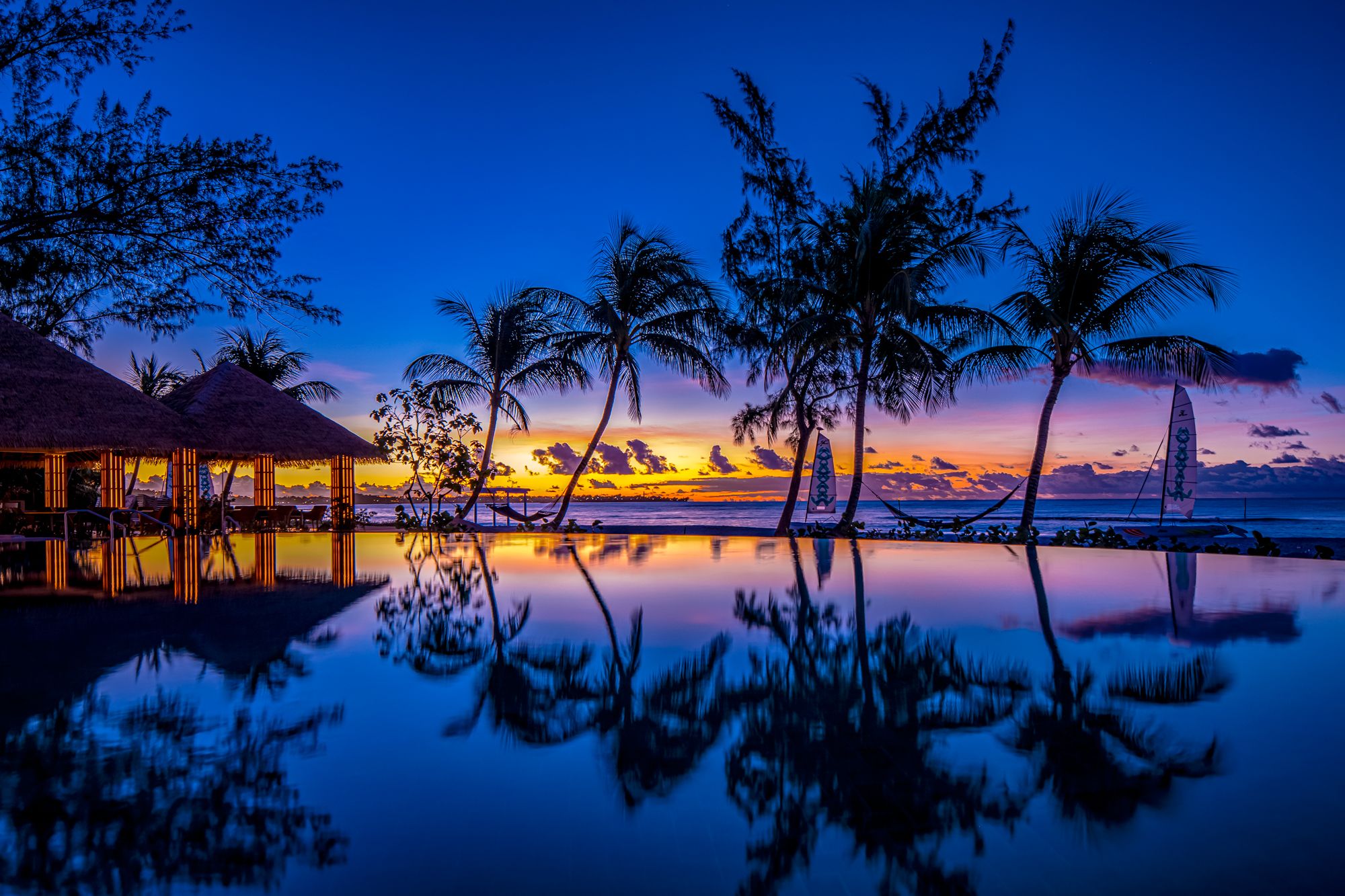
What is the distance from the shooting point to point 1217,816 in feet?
7.08

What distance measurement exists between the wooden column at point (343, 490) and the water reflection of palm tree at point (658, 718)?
15.3 metres

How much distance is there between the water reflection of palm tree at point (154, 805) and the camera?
1.85 metres

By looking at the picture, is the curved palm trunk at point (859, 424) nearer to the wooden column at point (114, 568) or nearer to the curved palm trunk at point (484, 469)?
the curved palm trunk at point (484, 469)

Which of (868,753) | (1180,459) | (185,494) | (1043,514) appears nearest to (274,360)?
(185,494)

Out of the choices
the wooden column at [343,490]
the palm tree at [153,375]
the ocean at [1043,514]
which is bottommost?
the ocean at [1043,514]

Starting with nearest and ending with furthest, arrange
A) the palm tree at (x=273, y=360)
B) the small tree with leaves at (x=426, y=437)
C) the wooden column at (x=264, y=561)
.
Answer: the wooden column at (x=264, y=561), the small tree with leaves at (x=426, y=437), the palm tree at (x=273, y=360)

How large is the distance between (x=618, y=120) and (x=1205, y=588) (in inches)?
485

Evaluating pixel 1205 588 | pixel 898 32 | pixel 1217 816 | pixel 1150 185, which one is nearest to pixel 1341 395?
pixel 1150 185

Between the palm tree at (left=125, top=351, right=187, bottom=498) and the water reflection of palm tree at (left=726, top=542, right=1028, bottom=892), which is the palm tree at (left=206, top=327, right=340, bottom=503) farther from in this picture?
the water reflection of palm tree at (left=726, top=542, right=1028, bottom=892)

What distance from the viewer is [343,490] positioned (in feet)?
59.5

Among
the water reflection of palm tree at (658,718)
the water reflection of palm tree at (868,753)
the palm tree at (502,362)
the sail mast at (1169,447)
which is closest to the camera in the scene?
the water reflection of palm tree at (868,753)

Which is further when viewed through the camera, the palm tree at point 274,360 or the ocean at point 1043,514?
the ocean at point 1043,514

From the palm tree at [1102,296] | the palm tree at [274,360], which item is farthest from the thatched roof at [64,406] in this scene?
the palm tree at [1102,296]

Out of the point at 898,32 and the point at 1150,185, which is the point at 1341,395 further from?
the point at 898,32
